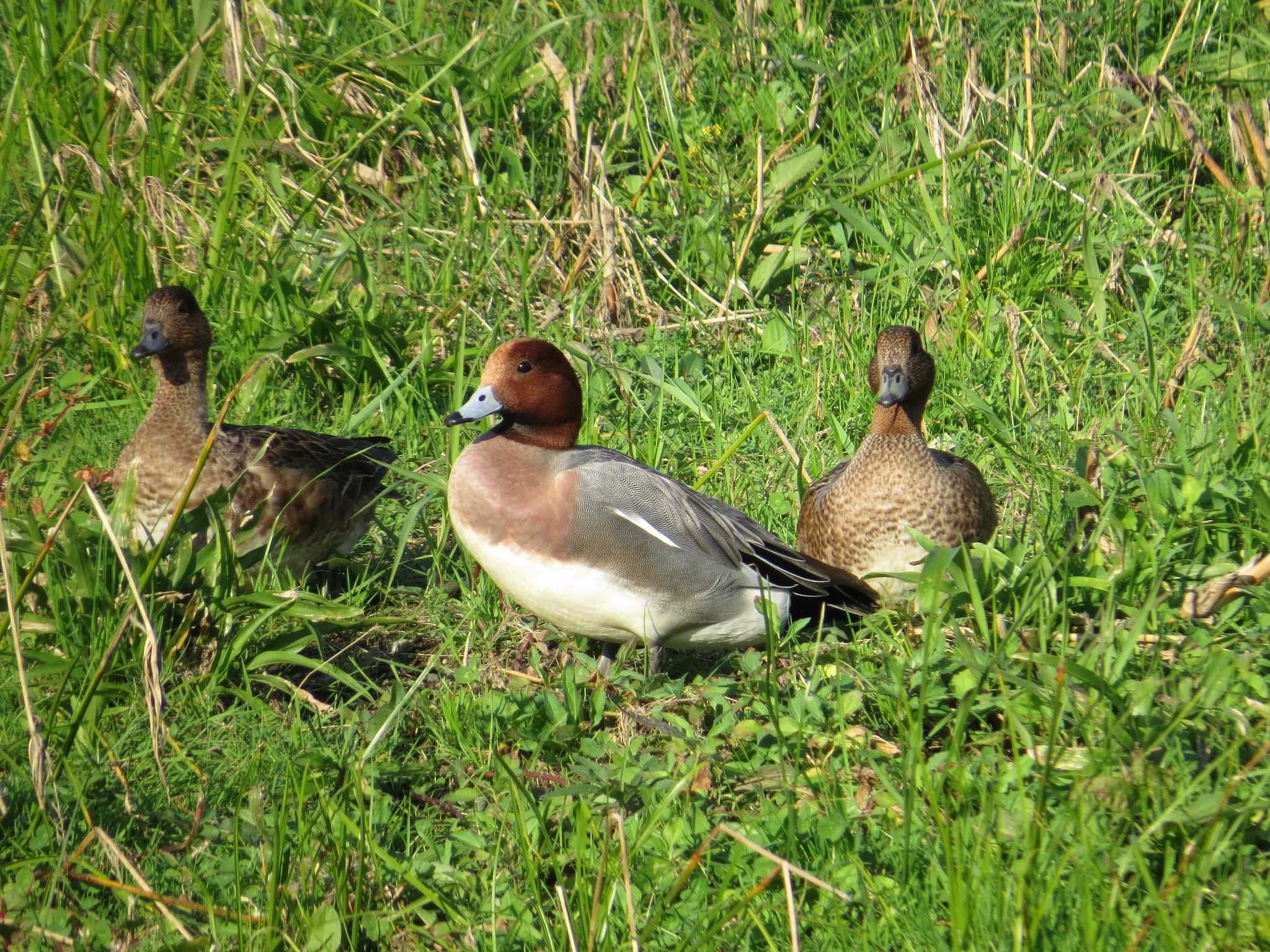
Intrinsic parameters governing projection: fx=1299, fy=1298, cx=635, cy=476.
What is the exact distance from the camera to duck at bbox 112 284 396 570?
3902 millimetres

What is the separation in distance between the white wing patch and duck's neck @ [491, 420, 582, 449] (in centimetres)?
33

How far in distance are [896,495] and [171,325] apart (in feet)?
7.76

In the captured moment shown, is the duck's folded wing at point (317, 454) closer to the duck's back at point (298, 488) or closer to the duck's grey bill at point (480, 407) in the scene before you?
the duck's back at point (298, 488)

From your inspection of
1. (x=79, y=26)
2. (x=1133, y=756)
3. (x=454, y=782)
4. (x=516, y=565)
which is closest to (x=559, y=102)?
(x=79, y=26)

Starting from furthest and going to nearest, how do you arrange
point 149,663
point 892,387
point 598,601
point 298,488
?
1. point 892,387
2. point 298,488
3. point 598,601
4. point 149,663

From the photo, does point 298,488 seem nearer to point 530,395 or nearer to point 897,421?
point 530,395

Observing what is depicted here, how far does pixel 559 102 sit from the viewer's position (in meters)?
5.86

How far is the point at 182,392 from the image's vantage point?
4.17m

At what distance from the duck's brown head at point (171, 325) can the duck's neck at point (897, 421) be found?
2217 millimetres

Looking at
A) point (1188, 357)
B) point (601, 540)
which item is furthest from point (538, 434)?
point (1188, 357)

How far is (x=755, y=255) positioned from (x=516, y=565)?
2.71m

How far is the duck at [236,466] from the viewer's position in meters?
3.90

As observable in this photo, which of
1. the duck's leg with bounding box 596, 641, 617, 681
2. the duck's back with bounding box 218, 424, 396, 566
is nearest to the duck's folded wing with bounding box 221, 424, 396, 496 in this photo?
the duck's back with bounding box 218, 424, 396, 566

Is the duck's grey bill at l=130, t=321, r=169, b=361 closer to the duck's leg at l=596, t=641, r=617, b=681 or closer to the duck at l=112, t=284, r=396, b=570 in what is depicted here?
the duck at l=112, t=284, r=396, b=570
